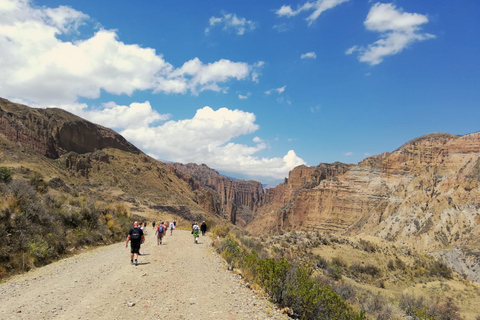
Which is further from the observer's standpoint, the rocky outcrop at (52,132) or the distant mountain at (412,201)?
the rocky outcrop at (52,132)

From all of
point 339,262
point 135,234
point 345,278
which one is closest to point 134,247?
point 135,234

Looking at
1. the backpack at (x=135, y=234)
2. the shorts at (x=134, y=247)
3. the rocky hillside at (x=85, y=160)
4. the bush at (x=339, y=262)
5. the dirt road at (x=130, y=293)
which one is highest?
the rocky hillside at (x=85, y=160)

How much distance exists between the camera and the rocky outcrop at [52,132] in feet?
248

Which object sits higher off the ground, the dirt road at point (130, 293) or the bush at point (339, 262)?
the dirt road at point (130, 293)

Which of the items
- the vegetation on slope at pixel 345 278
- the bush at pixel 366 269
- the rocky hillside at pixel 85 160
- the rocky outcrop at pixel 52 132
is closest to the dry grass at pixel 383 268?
the vegetation on slope at pixel 345 278

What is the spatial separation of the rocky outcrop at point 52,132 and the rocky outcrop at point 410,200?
79.1 metres

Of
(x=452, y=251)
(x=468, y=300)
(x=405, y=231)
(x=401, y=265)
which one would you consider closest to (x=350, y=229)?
(x=405, y=231)

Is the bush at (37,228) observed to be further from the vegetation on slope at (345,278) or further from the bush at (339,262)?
the bush at (339,262)

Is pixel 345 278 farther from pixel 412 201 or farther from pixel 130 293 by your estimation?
pixel 412 201

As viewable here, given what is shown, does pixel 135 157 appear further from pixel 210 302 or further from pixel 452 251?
pixel 210 302

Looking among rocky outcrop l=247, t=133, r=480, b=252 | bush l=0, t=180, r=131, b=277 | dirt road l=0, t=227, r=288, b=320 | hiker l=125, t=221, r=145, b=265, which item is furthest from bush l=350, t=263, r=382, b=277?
rocky outcrop l=247, t=133, r=480, b=252

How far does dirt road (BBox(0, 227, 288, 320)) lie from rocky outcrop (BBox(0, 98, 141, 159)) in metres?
80.4

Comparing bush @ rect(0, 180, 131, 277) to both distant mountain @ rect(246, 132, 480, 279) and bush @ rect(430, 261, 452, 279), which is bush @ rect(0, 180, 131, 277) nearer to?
bush @ rect(430, 261, 452, 279)

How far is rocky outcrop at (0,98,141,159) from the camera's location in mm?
75562
